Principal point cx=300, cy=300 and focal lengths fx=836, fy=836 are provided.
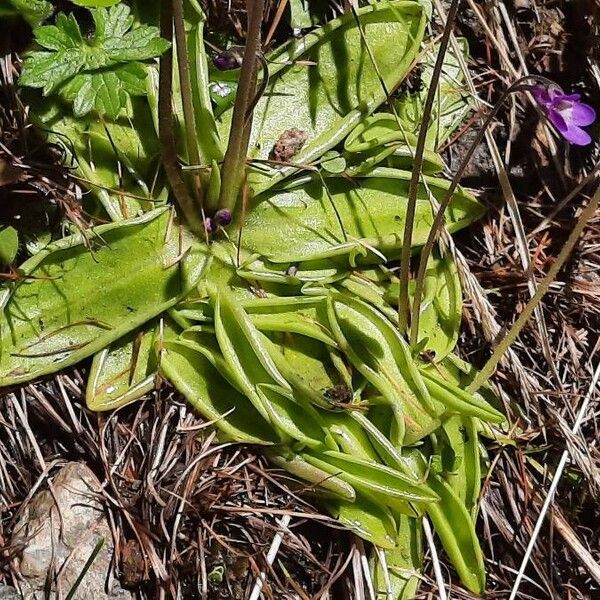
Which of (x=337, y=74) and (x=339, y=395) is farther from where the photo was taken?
(x=337, y=74)

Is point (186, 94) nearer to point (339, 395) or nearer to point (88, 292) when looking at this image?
point (88, 292)

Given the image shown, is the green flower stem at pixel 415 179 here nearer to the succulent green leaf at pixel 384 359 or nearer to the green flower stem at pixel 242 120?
the succulent green leaf at pixel 384 359

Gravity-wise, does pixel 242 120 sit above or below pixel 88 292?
above

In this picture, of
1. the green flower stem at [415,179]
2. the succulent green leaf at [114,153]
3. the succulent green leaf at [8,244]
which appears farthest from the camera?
the succulent green leaf at [114,153]

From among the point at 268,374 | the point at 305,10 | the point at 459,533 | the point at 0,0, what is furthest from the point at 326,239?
the point at 0,0

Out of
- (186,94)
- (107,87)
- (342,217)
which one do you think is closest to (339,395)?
(342,217)

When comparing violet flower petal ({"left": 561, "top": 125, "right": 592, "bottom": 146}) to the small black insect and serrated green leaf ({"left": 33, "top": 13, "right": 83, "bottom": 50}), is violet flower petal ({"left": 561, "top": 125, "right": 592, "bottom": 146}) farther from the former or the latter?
serrated green leaf ({"left": 33, "top": 13, "right": 83, "bottom": 50})

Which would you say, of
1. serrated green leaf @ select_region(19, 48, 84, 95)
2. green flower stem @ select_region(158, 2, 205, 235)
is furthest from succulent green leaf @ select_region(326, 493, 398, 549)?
serrated green leaf @ select_region(19, 48, 84, 95)

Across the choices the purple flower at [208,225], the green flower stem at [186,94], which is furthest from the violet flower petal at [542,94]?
the purple flower at [208,225]
